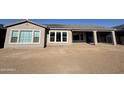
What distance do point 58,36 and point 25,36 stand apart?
15.2ft

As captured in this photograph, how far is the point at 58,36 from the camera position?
53.3 feet

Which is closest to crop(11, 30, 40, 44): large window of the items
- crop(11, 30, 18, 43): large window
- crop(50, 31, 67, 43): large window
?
crop(11, 30, 18, 43): large window

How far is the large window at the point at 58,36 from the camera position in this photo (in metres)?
16.1

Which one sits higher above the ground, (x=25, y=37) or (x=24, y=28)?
(x=24, y=28)

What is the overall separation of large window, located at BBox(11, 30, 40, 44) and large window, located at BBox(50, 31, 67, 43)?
2.54m

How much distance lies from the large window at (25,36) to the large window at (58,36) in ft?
8.34

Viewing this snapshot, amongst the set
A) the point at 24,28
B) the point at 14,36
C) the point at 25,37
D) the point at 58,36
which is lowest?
the point at 25,37

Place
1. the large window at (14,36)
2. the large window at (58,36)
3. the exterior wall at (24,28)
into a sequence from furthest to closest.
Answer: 1. the large window at (58,36)
2. the large window at (14,36)
3. the exterior wall at (24,28)

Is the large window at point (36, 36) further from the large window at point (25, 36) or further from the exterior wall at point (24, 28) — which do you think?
the exterior wall at point (24, 28)

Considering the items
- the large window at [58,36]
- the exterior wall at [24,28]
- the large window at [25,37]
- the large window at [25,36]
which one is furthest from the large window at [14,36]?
the large window at [58,36]

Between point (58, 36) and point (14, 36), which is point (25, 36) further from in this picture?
point (58, 36)

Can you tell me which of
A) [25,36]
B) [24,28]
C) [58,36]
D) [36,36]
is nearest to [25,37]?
[25,36]
